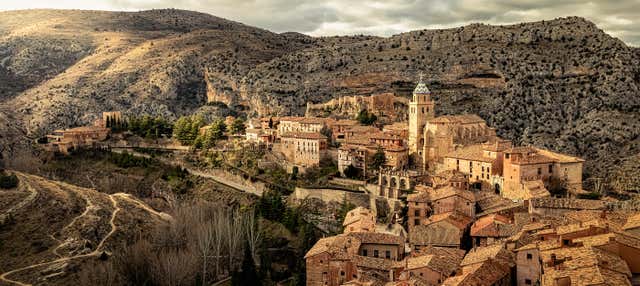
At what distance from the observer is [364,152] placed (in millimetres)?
49812

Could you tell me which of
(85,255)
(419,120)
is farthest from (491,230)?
(85,255)

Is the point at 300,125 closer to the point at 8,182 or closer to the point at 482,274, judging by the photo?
the point at 8,182

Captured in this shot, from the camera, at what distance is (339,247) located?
105 ft

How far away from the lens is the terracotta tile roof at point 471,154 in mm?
43319

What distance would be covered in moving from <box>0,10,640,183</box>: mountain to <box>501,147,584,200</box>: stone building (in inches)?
551

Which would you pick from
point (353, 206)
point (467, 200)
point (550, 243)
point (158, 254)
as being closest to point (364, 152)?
point (353, 206)

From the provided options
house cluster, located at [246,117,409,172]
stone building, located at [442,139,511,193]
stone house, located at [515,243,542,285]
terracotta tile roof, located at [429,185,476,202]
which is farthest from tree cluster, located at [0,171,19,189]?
stone house, located at [515,243,542,285]

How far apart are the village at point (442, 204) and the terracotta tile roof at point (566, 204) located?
57 millimetres

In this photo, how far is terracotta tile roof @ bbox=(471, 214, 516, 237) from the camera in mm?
32125

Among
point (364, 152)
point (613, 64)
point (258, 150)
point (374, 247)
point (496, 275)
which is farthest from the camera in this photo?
point (613, 64)

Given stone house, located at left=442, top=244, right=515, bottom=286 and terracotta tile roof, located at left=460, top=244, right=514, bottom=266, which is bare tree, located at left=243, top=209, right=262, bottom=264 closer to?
terracotta tile roof, located at left=460, top=244, right=514, bottom=266

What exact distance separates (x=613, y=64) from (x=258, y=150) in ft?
138

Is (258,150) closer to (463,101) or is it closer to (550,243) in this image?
(463,101)

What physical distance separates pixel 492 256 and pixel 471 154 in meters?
19.4
